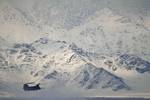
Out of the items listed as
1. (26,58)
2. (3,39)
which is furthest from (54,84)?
(3,39)

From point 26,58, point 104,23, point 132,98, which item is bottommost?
point 132,98

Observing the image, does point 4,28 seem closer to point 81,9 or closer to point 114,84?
point 81,9

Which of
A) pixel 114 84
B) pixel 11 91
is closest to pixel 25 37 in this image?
pixel 11 91

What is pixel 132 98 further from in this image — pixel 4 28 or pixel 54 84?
pixel 4 28

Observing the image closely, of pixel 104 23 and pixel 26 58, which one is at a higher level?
pixel 104 23

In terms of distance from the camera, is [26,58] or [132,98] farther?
[26,58]

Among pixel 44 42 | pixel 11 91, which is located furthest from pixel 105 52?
pixel 11 91

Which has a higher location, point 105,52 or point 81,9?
point 81,9

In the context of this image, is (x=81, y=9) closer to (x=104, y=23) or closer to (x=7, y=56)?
(x=104, y=23)
